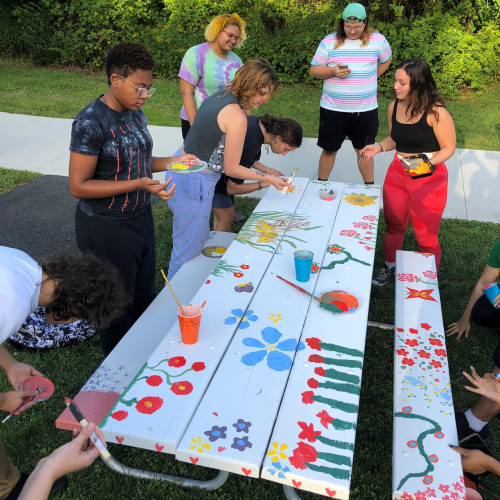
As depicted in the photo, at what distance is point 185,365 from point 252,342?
12.9 inches

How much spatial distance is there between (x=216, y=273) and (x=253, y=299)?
337 millimetres

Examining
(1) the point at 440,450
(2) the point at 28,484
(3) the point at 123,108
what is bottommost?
(1) the point at 440,450

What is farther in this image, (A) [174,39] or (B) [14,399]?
(A) [174,39]

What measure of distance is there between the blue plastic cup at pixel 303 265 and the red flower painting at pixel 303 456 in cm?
112

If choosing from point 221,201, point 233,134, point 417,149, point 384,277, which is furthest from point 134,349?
point 417,149

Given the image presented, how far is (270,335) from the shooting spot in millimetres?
2414

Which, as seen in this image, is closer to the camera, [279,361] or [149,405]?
[149,405]

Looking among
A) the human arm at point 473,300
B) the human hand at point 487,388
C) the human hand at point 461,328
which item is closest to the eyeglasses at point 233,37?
the human arm at point 473,300

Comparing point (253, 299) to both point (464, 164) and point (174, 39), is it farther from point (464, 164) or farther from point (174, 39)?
point (174, 39)

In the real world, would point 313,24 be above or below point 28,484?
above

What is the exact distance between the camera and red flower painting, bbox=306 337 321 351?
2340 millimetres

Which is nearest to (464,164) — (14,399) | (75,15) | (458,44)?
(458,44)

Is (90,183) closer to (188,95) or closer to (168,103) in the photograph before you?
(188,95)

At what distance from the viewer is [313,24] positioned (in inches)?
428
